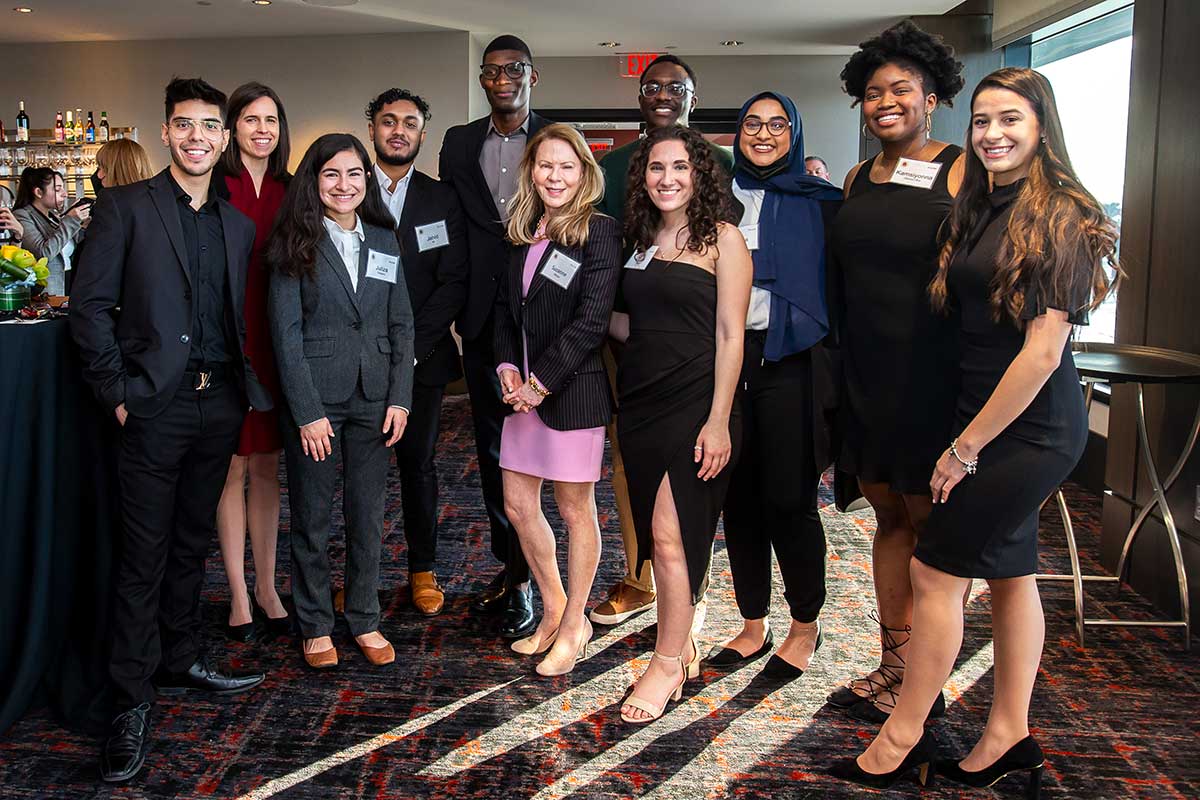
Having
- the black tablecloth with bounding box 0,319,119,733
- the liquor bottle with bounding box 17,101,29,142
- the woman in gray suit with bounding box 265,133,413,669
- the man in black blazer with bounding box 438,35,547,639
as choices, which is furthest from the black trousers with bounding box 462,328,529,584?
the liquor bottle with bounding box 17,101,29,142

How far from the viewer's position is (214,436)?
2.66 meters

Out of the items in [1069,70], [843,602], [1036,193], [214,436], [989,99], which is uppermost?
[1069,70]

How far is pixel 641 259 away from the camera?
267 cm

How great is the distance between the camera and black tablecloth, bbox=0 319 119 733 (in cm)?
249

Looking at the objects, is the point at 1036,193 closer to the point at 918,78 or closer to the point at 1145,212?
the point at 918,78

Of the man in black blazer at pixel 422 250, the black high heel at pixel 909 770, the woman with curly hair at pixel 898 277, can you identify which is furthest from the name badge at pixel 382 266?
the black high heel at pixel 909 770

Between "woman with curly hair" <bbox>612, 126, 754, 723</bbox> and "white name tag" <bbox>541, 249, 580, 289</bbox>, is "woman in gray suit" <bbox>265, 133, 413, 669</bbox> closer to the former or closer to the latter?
"white name tag" <bbox>541, 249, 580, 289</bbox>

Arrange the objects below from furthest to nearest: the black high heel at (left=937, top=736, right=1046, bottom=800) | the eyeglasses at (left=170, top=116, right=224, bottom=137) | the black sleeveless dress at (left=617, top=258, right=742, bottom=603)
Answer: the black sleeveless dress at (left=617, top=258, right=742, bottom=603), the eyeglasses at (left=170, top=116, right=224, bottom=137), the black high heel at (left=937, top=736, right=1046, bottom=800)

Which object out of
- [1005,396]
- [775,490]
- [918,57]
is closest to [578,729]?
[775,490]

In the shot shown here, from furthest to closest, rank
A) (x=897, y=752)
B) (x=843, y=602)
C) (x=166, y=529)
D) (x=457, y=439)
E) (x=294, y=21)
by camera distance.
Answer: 1. (x=294, y=21)
2. (x=457, y=439)
3. (x=843, y=602)
4. (x=166, y=529)
5. (x=897, y=752)

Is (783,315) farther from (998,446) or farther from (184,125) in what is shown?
(184,125)

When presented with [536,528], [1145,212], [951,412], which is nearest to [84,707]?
[536,528]

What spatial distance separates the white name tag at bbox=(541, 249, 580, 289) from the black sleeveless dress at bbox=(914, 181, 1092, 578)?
1031 millimetres

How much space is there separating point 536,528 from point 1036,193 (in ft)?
5.59
